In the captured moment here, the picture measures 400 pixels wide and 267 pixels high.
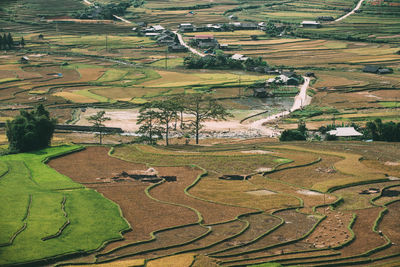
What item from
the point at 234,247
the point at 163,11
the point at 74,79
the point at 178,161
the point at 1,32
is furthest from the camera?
the point at 163,11

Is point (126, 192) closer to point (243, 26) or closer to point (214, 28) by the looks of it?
point (214, 28)

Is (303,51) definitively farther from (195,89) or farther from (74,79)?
(74,79)

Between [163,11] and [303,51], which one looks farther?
[163,11]

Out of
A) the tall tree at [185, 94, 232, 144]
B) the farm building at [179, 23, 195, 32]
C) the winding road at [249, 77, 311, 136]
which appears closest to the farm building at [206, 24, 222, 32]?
the farm building at [179, 23, 195, 32]

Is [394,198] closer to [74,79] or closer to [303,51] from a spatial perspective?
[74,79]

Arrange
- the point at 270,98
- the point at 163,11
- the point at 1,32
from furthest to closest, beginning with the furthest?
the point at 163,11 < the point at 1,32 < the point at 270,98

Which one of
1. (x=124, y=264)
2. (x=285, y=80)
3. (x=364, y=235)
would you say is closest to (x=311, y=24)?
(x=285, y=80)

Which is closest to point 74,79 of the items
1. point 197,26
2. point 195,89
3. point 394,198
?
point 195,89
